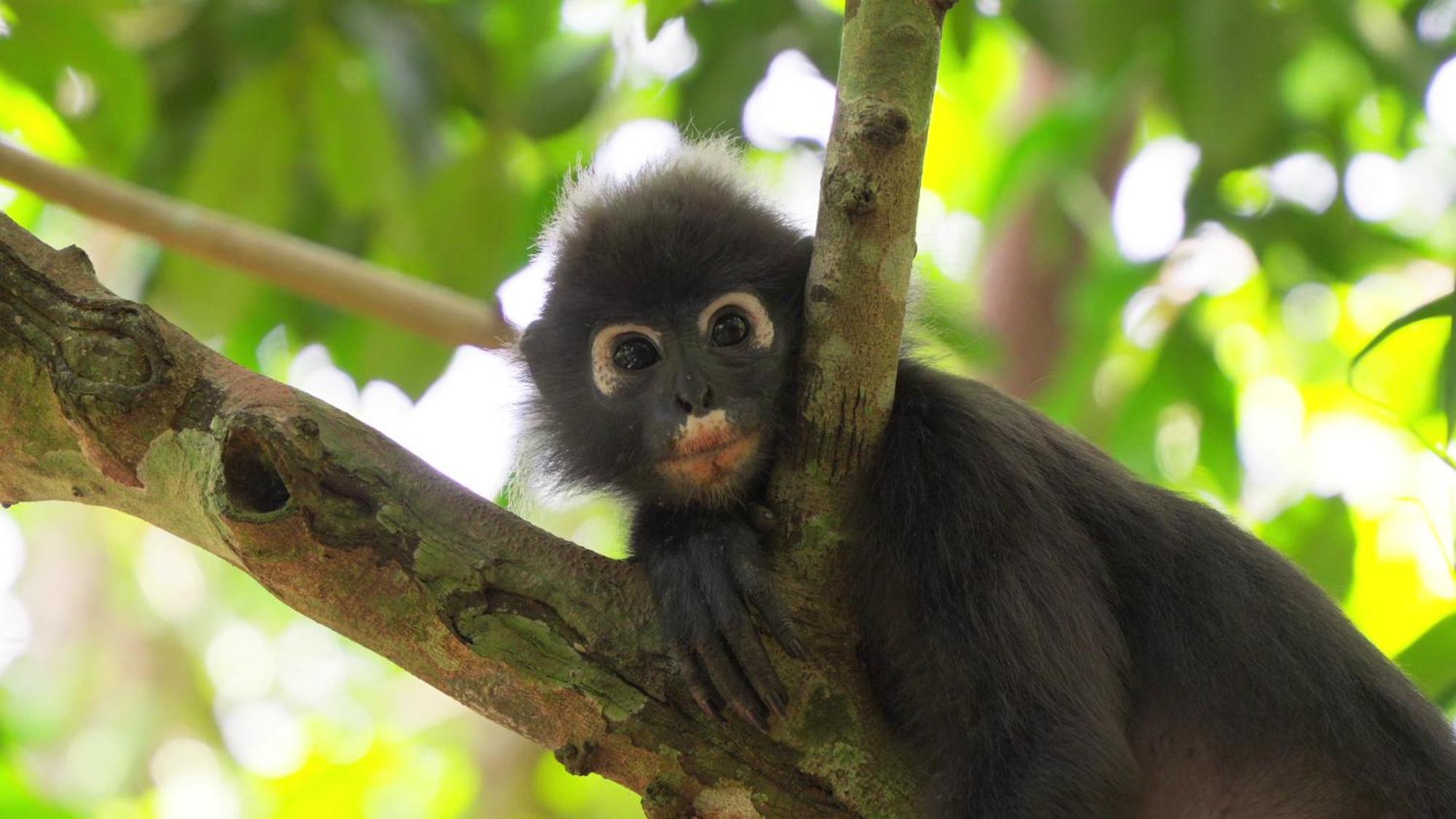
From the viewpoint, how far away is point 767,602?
2930mm

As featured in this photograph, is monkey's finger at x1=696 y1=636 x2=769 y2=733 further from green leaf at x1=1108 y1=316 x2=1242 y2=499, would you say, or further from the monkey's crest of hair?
green leaf at x1=1108 y1=316 x2=1242 y2=499

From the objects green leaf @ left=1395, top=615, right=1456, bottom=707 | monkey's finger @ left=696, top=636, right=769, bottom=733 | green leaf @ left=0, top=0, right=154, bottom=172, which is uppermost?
green leaf @ left=0, top=0, right=154, bottom=172

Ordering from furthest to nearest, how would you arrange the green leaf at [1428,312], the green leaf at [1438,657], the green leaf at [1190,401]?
the green leaf at [1190,401] < the green leaf at [1438,657] < the green leaf at [1428,312]

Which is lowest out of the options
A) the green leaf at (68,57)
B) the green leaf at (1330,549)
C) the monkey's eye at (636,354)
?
the green leaf at (1330,549)

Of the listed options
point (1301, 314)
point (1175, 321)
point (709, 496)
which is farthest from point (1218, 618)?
point (1301, 314)

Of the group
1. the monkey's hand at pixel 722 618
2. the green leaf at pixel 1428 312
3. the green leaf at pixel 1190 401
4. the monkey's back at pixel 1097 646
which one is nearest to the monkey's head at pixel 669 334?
the monkey's hand at pixel 722 618

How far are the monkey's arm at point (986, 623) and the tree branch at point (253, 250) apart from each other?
1.88m

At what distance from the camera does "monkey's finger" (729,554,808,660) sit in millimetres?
2896

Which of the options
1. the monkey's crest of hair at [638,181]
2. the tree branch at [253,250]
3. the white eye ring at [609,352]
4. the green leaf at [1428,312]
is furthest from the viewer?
the tree branch at [253,250]

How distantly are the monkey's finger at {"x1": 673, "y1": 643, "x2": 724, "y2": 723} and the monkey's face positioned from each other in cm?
58

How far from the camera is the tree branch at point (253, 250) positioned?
4449 mm

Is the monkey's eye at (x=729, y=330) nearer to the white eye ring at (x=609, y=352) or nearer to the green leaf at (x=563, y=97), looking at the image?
the white eye ring at (x=609, y=352)

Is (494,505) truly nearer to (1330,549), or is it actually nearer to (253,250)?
(253,250)

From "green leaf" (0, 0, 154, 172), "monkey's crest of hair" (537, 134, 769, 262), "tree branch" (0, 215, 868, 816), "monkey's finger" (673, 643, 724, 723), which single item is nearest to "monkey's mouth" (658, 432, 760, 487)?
"tree branch" (0, 215, 868, 816)
